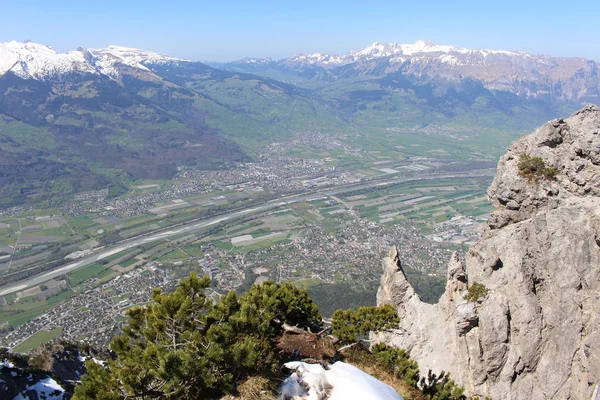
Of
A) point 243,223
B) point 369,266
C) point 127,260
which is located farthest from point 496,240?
point 243,223

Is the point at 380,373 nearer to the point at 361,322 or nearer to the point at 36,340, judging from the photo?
the point at 361,322

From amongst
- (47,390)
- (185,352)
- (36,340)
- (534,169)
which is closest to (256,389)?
(185,352)

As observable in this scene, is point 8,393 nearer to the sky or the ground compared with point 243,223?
nearer to the sky

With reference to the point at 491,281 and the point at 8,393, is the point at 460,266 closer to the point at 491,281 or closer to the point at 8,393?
the point at 491,281

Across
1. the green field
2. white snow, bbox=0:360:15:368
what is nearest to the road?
the green field

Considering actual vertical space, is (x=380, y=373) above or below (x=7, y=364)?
above

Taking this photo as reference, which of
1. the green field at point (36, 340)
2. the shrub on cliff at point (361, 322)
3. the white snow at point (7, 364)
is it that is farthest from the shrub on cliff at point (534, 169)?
the green field at point (36, 340)

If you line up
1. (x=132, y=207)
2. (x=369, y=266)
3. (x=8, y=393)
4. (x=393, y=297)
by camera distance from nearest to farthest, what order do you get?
(x=393, y=297) < (x=8, y=393) < (x=369, y=266) < (x=132, y=207)

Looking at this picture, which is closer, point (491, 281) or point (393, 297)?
point (491, 281)
